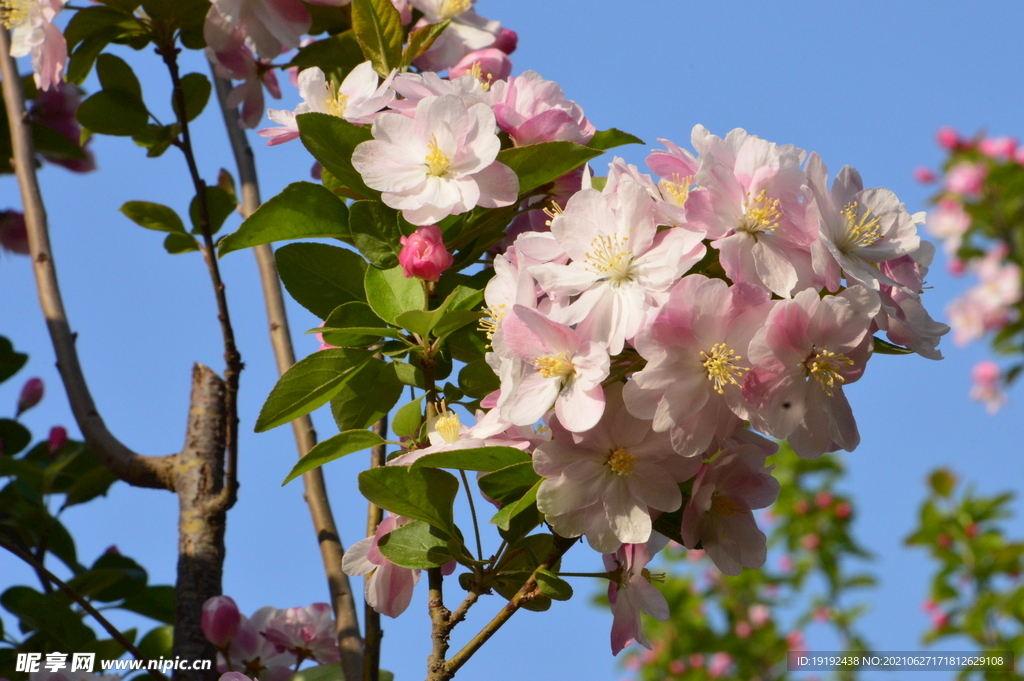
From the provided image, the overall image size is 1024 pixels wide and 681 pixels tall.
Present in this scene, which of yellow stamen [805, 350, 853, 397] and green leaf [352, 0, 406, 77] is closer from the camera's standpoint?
yellow stamen [805, 350, 853, 397]

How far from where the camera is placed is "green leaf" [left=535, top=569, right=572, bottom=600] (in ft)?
2.54

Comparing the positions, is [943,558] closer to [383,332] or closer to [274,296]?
[274,296]

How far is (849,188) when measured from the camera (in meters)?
0.86

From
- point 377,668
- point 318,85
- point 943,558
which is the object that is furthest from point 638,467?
point 943,558

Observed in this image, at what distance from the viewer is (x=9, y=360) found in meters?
2.13

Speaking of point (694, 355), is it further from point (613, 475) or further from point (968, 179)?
point (968, 179)

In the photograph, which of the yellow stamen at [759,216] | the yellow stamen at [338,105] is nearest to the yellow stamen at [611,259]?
the yellow stamen at [759,216]

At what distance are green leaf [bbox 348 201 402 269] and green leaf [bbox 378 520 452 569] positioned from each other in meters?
0.28

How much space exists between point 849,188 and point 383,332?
1.55ft

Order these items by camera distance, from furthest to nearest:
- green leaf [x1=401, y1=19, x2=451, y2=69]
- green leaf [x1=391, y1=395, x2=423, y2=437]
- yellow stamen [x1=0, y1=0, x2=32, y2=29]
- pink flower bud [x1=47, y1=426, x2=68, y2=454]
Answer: pink flower bud [x1=47, y1=426, x2=68, y2=454]
yellow stamen [x1=0, y1=0, x2=32, y2=29]
green leaf [x1=401, y1=19, x2=451, y2=69]
green leaf [x1=391, y1=395, x2=423, y2=437]

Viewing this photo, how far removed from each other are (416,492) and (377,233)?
298mm

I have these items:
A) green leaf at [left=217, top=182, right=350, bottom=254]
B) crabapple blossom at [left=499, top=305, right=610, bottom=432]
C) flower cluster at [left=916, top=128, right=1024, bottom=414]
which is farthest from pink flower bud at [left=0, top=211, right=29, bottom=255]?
flower cluster at [left=916, top=128, right=1024, bottom=414]

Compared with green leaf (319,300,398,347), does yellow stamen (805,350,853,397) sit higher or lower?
lower

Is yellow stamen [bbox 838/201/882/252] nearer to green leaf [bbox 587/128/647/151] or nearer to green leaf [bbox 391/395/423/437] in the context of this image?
green leaf [bbox 587/128/647/151]
